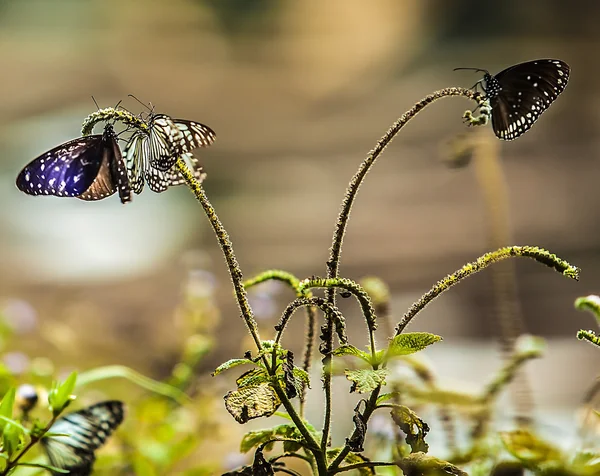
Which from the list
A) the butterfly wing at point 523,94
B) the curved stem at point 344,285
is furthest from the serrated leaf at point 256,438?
the butterfly wing at point 523,94

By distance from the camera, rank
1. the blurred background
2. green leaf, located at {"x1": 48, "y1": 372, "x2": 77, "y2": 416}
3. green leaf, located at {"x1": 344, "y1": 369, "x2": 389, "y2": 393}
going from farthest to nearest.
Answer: the blurred background, green leaf, located at {"x1": 48, "y1": 372, "x2": 77, "y2": 416}, green leaf, located at {"x1": 344, "y1": 369, "x2": 389, "y2": 393}

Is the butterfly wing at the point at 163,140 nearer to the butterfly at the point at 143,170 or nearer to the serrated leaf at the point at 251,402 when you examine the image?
the butterfly at the point at 143,170

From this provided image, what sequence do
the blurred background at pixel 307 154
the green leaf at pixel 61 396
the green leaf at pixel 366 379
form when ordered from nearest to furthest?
the green leaf at pixel 366 379 → the green leaf at pixel 61 396 → the blurred background at pixel 307 154

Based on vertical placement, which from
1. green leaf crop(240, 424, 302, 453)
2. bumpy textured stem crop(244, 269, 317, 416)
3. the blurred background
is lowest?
green leaf crop(240, 424, 302, 453)

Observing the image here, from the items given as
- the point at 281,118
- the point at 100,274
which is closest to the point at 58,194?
the point at 100,274

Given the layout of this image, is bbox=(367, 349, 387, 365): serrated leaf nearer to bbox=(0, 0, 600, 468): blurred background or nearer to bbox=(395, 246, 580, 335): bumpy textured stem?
bbox=(395, 246, 580, 335): bumpy textured stem

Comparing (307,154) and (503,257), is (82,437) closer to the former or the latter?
(503,257)

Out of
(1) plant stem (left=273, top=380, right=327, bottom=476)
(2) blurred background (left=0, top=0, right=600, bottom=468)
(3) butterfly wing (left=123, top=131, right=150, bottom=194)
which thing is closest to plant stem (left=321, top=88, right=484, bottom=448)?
(1) plant stem (left=273, top=380, right=327, bottom=476)
